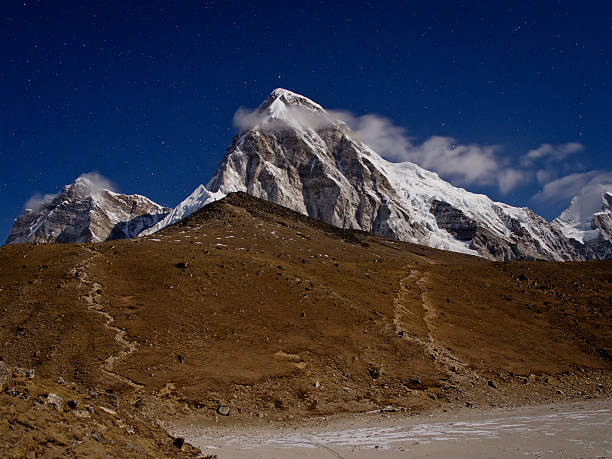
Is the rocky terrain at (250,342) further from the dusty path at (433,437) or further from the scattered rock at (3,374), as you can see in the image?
the dusty path at (433,437)

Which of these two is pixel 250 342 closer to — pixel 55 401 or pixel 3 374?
pixel 55 401

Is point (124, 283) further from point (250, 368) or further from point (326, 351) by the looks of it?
point (326, 351)

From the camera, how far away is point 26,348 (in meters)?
31.1

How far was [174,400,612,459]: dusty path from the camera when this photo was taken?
18.5 m

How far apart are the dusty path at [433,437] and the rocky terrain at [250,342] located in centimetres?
293

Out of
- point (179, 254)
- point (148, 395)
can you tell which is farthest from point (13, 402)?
point (179, 254)

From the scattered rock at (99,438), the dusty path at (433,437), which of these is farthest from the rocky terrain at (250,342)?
the dusty path at (433,437)

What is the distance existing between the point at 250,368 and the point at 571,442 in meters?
19.9

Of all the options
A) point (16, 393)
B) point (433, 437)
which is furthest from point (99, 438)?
point (433, 437)

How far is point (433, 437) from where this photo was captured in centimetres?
2128

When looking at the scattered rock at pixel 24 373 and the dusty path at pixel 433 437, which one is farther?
the dusty path at pixel 433 437

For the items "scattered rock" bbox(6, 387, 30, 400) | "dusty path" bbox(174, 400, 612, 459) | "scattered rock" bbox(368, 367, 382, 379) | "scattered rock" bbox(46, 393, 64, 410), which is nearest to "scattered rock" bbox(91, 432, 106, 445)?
"scattered rock" bbox(46, 393, 64, 410)

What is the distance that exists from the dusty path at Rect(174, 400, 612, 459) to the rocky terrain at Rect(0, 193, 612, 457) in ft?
9.61

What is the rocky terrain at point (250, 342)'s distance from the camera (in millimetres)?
18827
